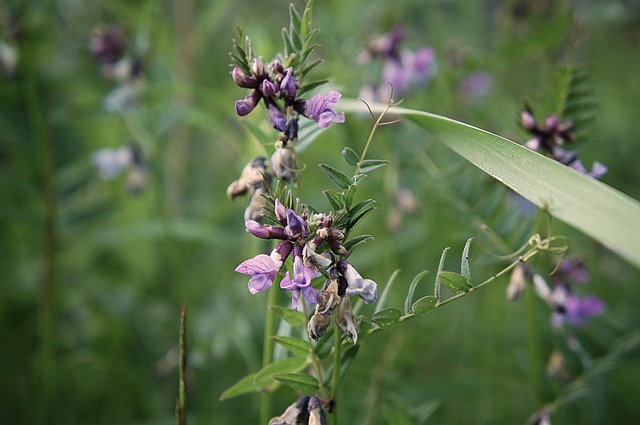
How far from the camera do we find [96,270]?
10.7 feet

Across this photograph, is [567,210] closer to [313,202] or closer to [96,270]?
[313,202]

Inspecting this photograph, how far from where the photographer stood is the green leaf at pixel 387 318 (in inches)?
44.1

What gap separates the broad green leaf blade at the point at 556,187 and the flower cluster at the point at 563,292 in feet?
1.43

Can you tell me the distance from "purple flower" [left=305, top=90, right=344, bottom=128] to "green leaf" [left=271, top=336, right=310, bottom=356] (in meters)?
0.38

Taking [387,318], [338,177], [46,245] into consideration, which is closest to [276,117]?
[338,177]

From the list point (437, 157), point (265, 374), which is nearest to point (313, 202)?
point (437, 157)

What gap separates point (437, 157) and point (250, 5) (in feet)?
13.3

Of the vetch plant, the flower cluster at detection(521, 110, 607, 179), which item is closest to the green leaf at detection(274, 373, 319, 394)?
the vetch plant

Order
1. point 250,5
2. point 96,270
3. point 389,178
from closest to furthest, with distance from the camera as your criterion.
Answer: point 389,178, point 96,270, point 250,5

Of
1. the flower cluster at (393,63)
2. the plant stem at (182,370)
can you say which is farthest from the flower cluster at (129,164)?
the plant stem at (182,370)

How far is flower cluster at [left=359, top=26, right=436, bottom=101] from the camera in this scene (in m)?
2.44

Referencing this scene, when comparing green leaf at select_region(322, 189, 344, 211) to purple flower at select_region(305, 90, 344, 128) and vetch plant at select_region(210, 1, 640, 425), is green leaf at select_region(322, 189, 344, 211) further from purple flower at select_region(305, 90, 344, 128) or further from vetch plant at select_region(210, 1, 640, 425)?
purple flower at select_region(305, 90, 344, 128)

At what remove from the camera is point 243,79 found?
1176 mm

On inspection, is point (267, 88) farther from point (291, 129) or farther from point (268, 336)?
point (268, 336)
